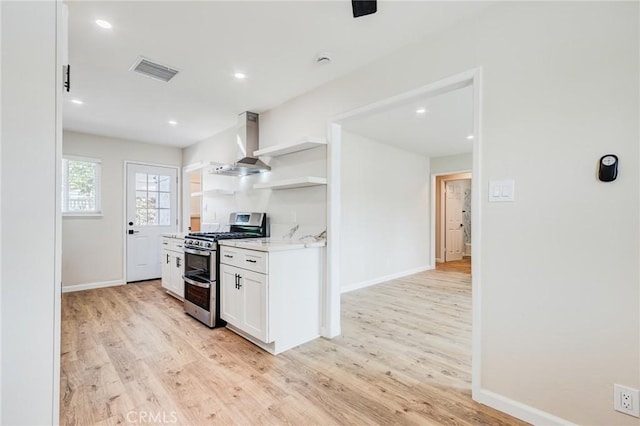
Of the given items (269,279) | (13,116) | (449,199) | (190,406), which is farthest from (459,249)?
(13,116)

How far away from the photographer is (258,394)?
2.00 metres

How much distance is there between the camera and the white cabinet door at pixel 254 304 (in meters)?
2.57

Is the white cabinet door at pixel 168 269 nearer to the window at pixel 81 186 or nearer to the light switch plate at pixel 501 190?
the window at pixel 81 186

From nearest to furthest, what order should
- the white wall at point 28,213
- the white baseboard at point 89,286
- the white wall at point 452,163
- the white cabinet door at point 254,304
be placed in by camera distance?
1. the white wall at point 28,213
2. the white cabinet door at point 254,304
3. the white baseboard at point 89,286
4. the white wall at point 452,163

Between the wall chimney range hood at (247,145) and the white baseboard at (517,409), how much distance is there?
2998mm

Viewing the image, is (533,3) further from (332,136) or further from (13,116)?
(13,116)

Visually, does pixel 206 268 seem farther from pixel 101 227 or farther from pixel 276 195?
pixel 101 227

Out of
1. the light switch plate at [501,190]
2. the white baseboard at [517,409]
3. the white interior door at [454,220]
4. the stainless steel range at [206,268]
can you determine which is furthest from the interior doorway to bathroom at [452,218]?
the white baseboard at [517,409]

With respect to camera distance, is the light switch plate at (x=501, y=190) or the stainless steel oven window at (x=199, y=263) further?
the stainless steel oven window at (x=199, y=263)

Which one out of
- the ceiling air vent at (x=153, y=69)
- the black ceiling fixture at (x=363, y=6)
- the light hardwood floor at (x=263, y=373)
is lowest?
the light hardwood floor at (x=263, y=373)

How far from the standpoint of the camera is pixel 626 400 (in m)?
1.46

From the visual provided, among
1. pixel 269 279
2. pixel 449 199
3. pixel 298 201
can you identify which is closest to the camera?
pixel 269 279

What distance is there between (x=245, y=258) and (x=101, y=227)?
12.1ft

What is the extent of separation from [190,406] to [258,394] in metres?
0.42
